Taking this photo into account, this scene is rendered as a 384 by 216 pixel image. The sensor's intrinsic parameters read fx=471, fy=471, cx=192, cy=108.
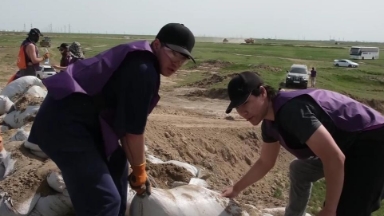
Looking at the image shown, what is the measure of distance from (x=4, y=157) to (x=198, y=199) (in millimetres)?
1790

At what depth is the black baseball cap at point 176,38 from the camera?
2539 millimetres

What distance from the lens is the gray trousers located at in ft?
10.3

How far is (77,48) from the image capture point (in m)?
6.89

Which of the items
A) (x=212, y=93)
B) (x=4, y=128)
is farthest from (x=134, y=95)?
(x=212, y=93)

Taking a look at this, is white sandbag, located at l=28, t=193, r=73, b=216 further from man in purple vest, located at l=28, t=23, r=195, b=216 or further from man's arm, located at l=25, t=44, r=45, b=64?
man's arm, located at l=25, t=44, r=45, b=64

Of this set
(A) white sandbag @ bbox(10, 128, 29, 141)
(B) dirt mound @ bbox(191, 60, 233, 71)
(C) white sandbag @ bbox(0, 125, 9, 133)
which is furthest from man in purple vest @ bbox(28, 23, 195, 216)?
(B) dirt mound @ bbox(191, 60, 233, 71)

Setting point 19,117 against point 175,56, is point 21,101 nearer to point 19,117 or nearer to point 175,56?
point 19,117

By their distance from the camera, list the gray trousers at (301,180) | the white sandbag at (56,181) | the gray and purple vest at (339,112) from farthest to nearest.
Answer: the white sandbag at (56,181)
the gray trousers at (301,180)
the gray and purple vest at (339,112)

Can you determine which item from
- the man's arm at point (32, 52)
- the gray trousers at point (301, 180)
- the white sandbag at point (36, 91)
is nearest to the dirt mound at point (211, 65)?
the man's arm at point (32, 52)

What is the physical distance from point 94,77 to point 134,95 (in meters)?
0.25

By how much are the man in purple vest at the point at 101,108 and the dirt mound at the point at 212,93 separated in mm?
12603

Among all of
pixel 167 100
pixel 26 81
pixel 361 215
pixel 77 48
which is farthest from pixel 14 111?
pixel 167 100

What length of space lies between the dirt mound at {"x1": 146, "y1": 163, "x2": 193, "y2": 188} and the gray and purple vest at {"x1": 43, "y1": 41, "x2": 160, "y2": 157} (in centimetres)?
151

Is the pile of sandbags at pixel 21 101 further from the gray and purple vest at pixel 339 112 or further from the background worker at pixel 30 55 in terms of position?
the gray and purple vest at pixel 339 112
